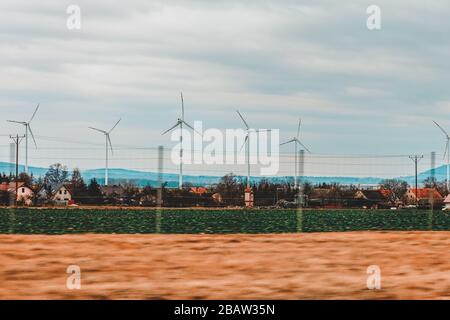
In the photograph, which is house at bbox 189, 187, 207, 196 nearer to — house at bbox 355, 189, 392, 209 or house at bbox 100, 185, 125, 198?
house at bbox 100, 185, 125, 198

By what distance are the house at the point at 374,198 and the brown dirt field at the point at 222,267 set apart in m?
98.0

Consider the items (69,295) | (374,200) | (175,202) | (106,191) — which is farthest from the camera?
(374,200)

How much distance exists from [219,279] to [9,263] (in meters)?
4.54

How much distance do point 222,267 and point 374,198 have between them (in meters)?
112

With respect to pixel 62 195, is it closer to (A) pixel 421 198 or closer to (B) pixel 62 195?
(B) pixel 62 195

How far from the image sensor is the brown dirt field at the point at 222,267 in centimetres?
1295

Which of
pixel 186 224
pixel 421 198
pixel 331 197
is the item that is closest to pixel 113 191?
pixel 331 197

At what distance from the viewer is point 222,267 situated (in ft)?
51.4

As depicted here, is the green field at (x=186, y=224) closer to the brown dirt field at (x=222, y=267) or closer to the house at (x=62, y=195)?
the brown dirt field at (x=222, y=267)

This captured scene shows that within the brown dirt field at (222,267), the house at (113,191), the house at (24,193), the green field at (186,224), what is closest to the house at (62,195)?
the house at (24,193)

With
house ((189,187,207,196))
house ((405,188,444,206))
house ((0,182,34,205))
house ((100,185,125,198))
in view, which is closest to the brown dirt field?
house ((189,187,207,196))

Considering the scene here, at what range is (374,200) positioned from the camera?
12438 cm
